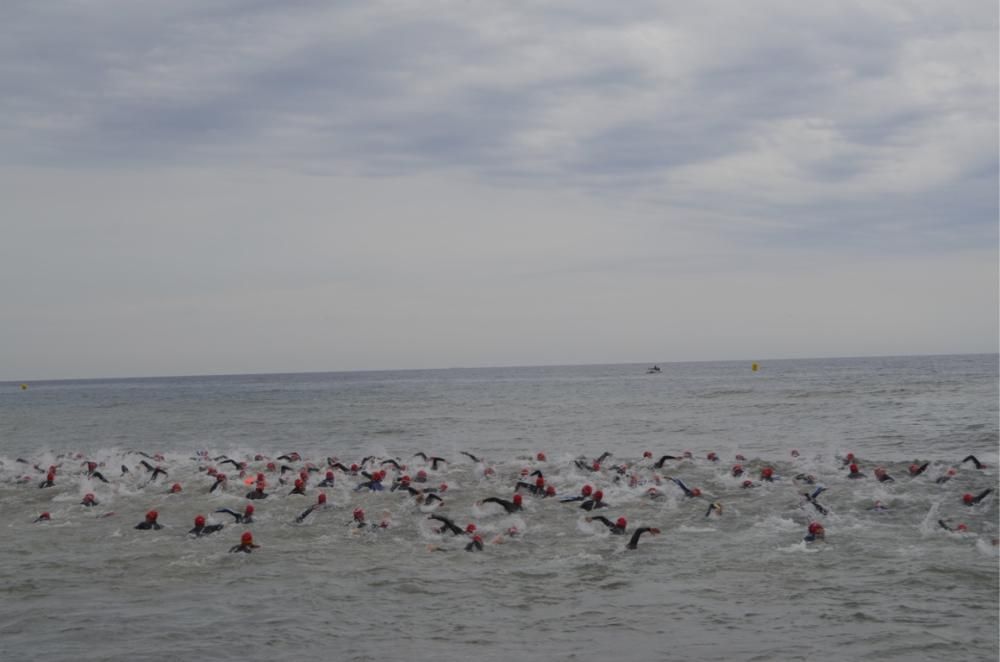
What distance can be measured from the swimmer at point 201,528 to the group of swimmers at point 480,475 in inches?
0.7

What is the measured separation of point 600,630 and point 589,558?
3.50m

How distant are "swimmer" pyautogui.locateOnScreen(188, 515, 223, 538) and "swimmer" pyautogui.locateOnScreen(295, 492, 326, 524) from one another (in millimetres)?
1577

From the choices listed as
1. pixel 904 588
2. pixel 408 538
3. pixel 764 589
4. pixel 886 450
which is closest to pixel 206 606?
pixel 408 538

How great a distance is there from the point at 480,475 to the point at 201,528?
27.8 feet

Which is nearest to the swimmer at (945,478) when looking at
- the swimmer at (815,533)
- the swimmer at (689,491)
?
the swimmer at (689,491)

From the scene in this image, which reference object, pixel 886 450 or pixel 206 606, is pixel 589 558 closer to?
pixel 206 606

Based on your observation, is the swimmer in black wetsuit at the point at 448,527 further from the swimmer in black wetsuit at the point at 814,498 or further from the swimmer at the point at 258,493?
the swimmer in black wetsuit at the point at 814,498

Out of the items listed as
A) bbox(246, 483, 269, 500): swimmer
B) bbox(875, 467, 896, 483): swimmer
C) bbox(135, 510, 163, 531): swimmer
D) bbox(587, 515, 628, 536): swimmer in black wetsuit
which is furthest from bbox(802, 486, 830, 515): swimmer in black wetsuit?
bbox(135, 510, 163, 531): swimmer

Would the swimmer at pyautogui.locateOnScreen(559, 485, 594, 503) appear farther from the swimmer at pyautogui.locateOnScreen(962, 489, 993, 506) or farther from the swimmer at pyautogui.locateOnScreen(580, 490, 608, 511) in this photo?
the swimmer at pyautogui.locateOnScreen(962, 489, 993, 506)

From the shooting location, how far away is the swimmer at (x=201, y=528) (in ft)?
52.0

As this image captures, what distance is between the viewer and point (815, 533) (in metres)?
14.3

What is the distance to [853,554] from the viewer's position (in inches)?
520

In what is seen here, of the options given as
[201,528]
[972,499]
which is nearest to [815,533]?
[972,499]

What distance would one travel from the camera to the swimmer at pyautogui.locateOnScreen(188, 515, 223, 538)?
15.9 metres
